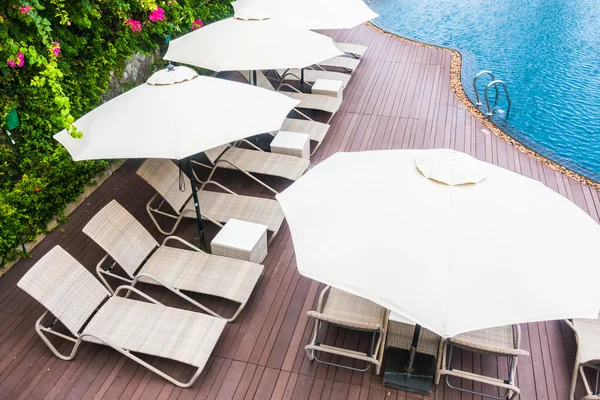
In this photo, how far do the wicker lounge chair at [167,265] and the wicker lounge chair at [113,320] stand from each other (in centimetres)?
28

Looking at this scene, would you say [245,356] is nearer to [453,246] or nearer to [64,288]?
[64,288]

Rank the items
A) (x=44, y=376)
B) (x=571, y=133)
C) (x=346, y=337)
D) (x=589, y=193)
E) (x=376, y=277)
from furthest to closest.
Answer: (x=571, y=133) → (x=589, y=193) → (x=346, y=337) → (x=44, y=376) → (x=376, y=277)

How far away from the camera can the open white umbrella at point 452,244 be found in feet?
8.14

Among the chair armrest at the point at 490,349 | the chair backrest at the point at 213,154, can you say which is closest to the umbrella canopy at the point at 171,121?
the chair backrest at the point at 213,154

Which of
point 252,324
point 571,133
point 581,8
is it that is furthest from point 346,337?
point 581,8

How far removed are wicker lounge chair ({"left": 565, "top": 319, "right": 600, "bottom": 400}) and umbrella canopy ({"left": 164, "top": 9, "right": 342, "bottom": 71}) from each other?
445 centimetres

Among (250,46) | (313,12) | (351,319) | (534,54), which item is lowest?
(534,54)

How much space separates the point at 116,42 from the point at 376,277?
5.93 metres

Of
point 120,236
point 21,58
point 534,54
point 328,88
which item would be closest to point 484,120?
point 328,88

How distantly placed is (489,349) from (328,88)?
581cm

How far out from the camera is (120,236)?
4.56 meters

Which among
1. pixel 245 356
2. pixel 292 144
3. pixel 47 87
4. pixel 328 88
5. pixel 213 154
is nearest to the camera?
pixel 245 356

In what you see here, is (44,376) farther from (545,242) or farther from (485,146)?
(485,146)

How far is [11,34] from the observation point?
4.78 meters
